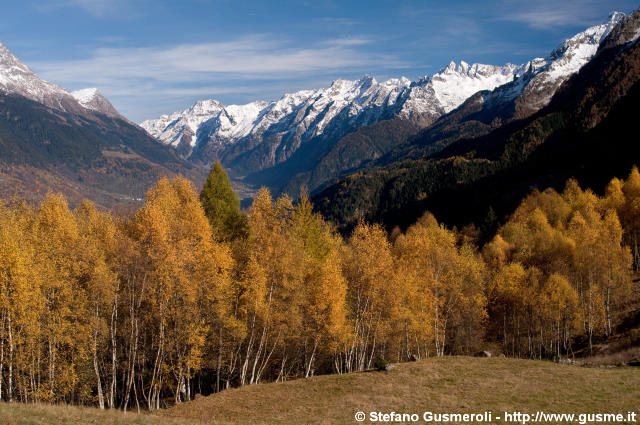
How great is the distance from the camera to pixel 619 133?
565ft

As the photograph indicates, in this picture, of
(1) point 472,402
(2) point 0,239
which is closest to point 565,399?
(1) point 472,402

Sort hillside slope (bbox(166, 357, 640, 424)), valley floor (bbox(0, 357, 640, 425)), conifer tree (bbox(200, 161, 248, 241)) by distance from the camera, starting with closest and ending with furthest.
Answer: valley floor (bbox(0, 357, 640, 425))
hillside slope (bbox(166, 357, 640, 424))
conifer tree (bbox(200, 161, 248, 241))

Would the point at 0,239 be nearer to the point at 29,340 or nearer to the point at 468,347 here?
the point at 29,340

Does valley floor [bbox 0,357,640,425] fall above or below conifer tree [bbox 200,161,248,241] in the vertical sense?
below

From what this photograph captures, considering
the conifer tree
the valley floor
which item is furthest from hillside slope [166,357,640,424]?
the conifer tree

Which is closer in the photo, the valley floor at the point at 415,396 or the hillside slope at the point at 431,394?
the valley floor at the point at 415,396

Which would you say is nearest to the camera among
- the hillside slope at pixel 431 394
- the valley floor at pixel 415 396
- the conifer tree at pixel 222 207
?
the valley floor at pixel 415 396

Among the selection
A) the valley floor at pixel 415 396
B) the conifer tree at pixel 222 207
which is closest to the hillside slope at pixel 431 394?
the valley floor at pixel 415 396

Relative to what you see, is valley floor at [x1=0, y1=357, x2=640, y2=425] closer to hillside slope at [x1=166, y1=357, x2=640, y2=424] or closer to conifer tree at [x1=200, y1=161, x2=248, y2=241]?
hillside slope at [x1=166, y1=357, x2=640, y2=424]

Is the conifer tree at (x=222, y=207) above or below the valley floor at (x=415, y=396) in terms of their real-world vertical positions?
above

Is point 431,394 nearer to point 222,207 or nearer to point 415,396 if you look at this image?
point 415,396

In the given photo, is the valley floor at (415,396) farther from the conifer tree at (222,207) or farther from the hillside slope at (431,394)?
the conifer tree at (222,207)

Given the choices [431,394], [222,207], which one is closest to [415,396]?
[431,394]

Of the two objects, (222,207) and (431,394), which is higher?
(222,207)
